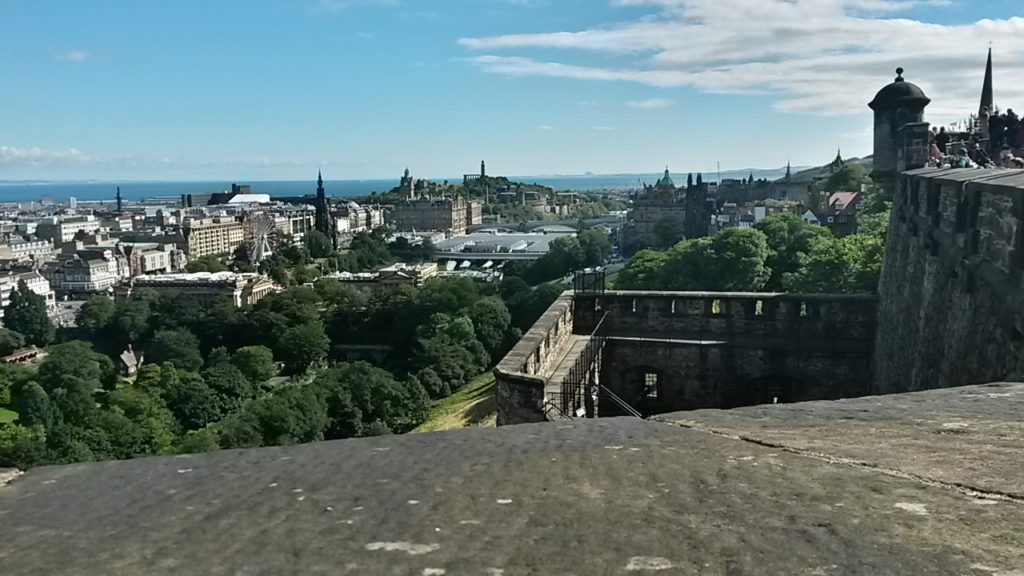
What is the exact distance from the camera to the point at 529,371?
1009 cm

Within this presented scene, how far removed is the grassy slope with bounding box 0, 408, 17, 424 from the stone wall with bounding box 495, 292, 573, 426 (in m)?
46.3

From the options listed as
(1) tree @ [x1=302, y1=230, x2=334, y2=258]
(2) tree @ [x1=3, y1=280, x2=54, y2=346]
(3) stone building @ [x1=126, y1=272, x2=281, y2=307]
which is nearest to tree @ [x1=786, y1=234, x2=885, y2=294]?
(3) stone building @ [x1=126, y1=272, x2=281, y2=307]

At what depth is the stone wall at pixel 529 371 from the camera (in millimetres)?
8625

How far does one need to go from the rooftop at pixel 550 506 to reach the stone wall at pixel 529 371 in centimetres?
520

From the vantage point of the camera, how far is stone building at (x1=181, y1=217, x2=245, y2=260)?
134 metres

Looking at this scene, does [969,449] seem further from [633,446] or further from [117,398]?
[117,398]

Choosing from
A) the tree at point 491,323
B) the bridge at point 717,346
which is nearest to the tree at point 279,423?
the tree at point 491,323

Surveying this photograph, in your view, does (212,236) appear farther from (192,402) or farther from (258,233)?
(192,402)

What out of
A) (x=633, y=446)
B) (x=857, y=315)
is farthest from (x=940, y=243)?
(x=633, y=446)

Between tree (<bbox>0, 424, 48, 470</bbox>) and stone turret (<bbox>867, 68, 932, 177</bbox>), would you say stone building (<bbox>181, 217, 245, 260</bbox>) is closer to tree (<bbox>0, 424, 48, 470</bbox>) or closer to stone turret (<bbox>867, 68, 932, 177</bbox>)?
tree (<bbox>0, 424, 48, 470</bbox>)

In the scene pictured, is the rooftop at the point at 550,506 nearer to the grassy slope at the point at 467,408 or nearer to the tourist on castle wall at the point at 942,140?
the tourist on castle wall at the point at 942,140

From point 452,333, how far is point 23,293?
158 ft

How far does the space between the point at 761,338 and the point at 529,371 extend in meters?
5.73

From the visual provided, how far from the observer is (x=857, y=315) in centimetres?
1411
